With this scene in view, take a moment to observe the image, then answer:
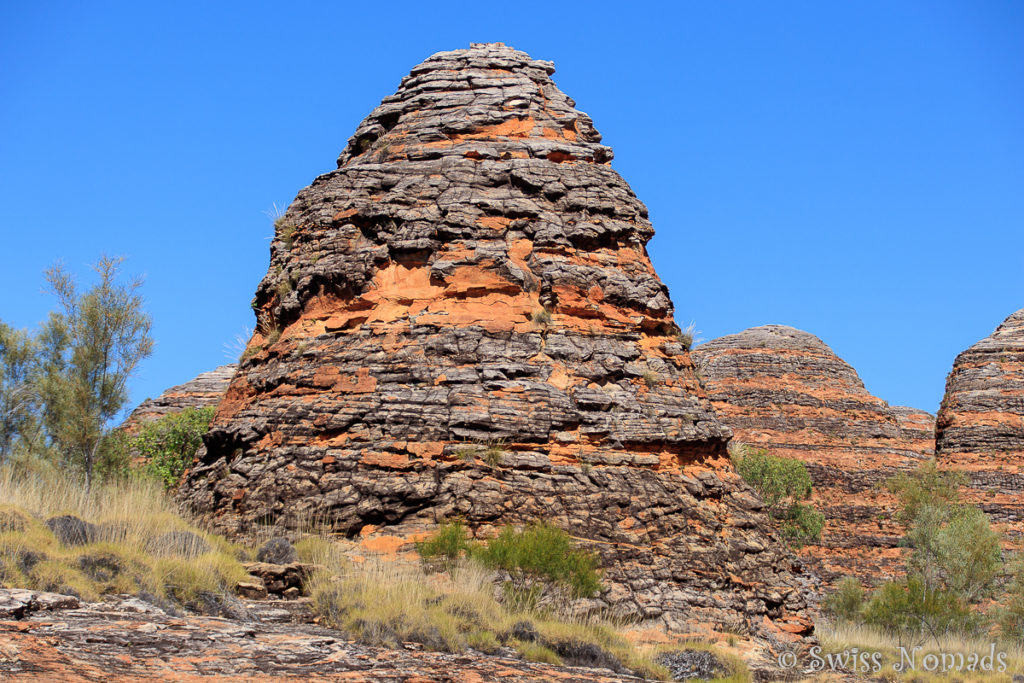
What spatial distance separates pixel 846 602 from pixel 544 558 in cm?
1598

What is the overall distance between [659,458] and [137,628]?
666 cm

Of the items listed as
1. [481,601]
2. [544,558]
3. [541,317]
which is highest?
[541,317]

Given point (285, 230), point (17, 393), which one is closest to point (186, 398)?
point (17, 393)

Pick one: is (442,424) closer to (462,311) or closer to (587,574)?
(462,311)

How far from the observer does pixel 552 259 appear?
13.3 m

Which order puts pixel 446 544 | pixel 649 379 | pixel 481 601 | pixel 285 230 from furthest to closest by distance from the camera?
pixel 285 230 → pixel 649 379 → pixel 446 544 → pixel 481 601

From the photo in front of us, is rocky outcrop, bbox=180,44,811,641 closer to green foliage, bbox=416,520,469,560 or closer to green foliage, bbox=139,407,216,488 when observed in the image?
green foliage, bbox=416,520,469,560

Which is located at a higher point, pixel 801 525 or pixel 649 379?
pixel 649 379

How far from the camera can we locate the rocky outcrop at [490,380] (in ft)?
37.5

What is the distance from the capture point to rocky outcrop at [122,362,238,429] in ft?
85.3

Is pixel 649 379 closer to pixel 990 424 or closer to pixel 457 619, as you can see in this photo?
pixel 457 619

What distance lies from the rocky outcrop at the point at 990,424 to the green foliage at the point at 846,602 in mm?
7682

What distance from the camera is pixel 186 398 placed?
2653cm

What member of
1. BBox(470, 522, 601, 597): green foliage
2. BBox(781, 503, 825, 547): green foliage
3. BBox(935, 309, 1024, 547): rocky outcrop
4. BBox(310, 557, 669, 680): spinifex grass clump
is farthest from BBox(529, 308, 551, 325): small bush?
BBox(935, 309, 1024, 547): rocky outcrop
